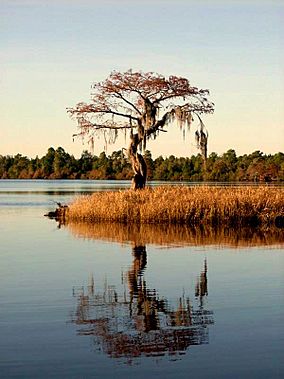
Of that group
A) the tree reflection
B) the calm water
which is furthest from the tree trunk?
the tree reflection

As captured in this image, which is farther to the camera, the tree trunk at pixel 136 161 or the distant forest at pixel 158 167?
the distant forest at pixel 158 167

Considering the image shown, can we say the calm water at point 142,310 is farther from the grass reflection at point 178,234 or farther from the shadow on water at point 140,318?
the grass reflection at point 178,234

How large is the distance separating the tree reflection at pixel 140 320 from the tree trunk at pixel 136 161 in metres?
17.2

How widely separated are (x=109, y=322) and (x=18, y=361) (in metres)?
2.26

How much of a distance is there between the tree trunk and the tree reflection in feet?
56.3

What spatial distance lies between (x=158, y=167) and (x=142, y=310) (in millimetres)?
98797

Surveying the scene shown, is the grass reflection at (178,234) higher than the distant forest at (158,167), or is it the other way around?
the distant forest at (158,167)

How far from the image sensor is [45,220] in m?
32.3

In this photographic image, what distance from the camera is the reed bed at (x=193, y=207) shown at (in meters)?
27.7

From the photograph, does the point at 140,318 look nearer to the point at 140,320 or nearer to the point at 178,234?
the point at 140,320

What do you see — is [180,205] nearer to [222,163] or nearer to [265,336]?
[265,336]

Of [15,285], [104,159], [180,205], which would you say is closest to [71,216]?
[180,205]

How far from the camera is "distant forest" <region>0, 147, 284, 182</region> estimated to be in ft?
310

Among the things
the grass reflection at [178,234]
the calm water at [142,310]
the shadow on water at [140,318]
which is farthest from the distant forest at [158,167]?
the shadow on water at [140,318]
